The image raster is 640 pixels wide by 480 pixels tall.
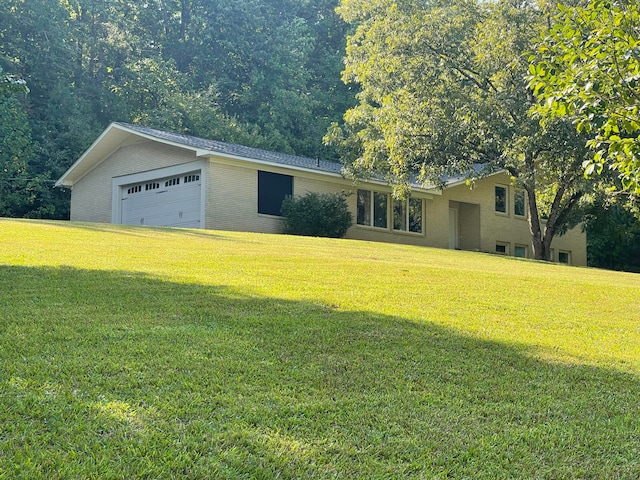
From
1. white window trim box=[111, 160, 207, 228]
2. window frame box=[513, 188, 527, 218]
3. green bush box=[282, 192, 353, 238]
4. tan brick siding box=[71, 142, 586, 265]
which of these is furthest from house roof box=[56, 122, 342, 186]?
window frame box=[513, 188, 527, 218]

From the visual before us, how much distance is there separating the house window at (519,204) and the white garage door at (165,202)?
15.1 meters

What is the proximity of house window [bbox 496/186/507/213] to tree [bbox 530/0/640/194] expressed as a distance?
23.8 m

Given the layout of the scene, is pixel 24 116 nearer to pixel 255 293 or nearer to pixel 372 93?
pixel 372 93

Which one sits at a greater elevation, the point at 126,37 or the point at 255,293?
the point at 126,37

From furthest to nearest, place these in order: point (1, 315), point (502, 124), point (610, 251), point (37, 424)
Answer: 1. point (610, 251)
2. point (502, 124)
3. point (1, 315)
4. point (37, 424)

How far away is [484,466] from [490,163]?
19.0m

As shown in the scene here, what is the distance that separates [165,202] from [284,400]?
68.8 feet

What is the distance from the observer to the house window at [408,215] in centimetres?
2789

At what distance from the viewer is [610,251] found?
34375 millimetres

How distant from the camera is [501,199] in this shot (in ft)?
102

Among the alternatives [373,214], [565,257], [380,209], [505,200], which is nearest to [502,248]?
[505,200]

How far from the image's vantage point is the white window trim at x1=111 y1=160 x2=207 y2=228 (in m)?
22.8

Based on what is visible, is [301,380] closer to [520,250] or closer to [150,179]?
[150,179]

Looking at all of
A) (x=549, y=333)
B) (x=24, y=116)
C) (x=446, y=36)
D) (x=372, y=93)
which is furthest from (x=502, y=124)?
(x=24, y=116)
